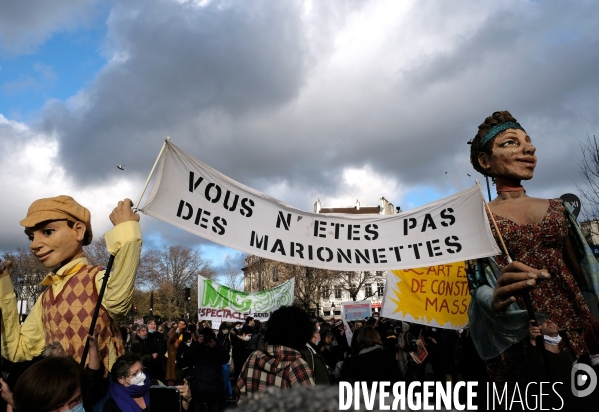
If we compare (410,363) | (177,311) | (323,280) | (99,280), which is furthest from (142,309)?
(99,280)

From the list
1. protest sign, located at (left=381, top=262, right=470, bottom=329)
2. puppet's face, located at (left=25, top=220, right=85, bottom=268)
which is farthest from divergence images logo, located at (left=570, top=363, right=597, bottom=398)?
protest sign, located at (left=381, top=262, right=470, bottom=329)

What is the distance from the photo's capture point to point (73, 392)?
2.73m

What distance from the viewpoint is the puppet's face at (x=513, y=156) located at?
3730mm

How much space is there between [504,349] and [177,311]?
68350mm

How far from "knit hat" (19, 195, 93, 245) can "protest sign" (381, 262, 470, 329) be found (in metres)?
4.48

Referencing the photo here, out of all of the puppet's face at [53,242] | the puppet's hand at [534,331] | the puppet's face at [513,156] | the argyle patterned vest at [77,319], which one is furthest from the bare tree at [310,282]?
the puppet's hand at [534,331]

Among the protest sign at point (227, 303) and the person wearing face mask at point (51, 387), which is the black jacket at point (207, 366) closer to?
the protest sign at point (227, 303)

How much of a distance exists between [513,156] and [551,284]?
91 cm

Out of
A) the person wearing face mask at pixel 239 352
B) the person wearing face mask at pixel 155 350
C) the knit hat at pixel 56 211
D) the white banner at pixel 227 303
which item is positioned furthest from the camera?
the white banner at pixel 227 303

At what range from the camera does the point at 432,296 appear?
7.29 metres

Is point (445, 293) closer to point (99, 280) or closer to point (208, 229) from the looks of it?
point (208, 229)

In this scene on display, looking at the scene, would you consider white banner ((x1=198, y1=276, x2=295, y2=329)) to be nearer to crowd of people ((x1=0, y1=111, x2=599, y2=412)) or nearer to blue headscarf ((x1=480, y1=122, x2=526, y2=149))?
crowd of people ((x1=0, y1=111, x2=599, y2=412))

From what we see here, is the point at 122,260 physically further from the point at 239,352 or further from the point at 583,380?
the point at 239,352

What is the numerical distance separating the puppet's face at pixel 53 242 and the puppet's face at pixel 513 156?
3.12 metres
